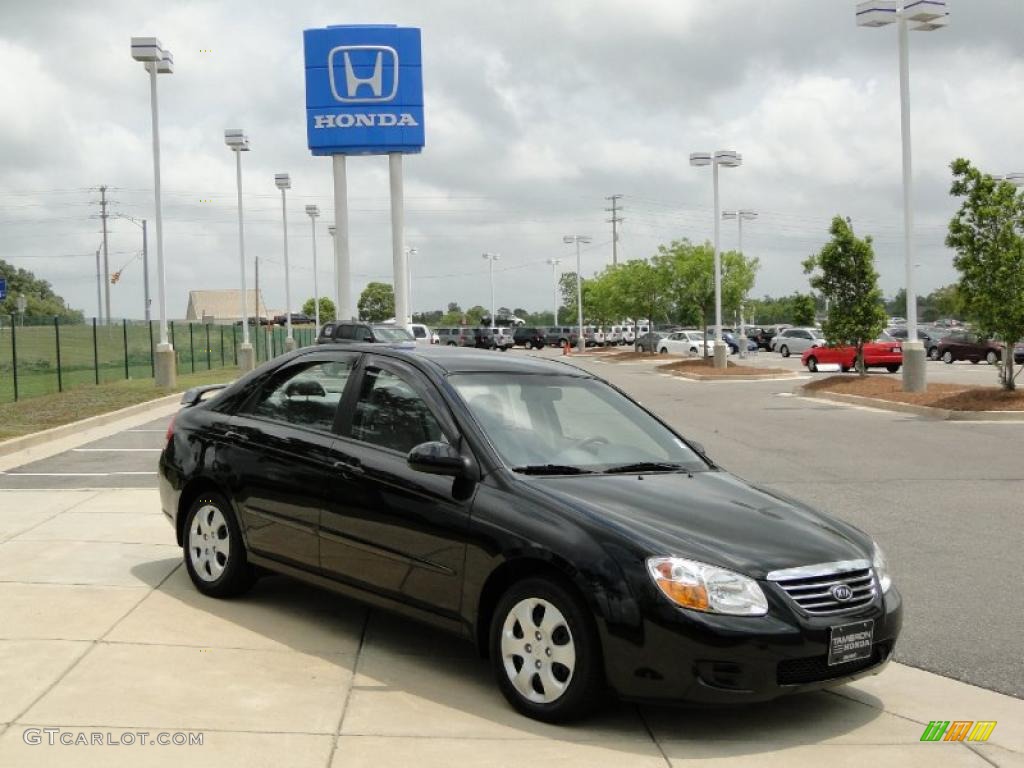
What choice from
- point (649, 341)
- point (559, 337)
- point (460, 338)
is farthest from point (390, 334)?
point (559, 337)

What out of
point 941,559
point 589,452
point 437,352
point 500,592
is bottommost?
point 941,559

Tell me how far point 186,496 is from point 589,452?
279cm

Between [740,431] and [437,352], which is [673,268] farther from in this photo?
[437,352]

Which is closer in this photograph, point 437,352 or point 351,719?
point 351,719

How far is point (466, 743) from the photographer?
15.9ft

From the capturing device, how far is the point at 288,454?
260 inches

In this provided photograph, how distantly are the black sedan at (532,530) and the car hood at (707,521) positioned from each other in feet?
0.04

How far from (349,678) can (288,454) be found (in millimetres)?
1437

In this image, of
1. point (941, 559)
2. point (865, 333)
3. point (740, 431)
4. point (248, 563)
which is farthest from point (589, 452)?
point (865, 333)

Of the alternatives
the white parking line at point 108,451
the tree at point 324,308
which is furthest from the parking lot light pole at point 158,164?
the tree at point 324,308

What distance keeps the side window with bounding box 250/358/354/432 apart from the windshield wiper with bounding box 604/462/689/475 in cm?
163

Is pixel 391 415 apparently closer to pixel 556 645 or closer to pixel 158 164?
pixel 556 645

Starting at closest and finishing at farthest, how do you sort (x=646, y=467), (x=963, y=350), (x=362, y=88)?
1. (x=646, y=467)
2. (x=362, y=88)
3. (x=963, y=350)

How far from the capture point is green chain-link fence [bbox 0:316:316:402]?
27281mm
